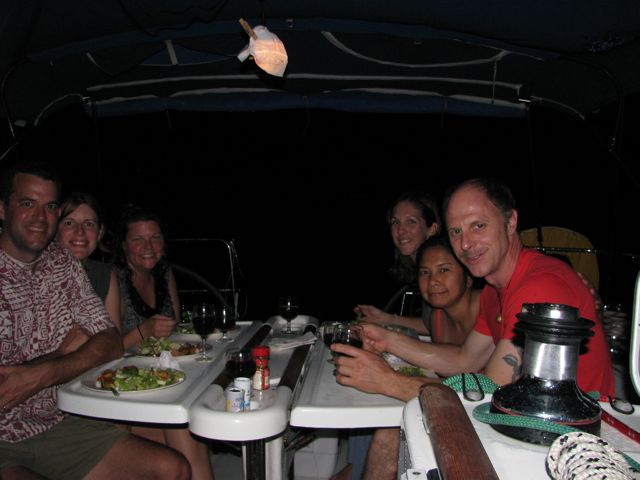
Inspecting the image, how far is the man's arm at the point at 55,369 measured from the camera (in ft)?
6.57

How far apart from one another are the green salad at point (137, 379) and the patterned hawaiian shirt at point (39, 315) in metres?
0.43

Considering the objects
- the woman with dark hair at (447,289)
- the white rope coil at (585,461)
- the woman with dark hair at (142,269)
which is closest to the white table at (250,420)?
the white rope coil at (585,461)

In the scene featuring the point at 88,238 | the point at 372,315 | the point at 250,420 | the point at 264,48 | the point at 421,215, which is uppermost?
the point at 264,48

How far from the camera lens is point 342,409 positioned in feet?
5.69

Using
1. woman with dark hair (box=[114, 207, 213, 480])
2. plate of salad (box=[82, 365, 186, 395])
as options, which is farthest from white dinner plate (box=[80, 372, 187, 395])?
woman with dark hair (box=[114, 207, 213, 480])

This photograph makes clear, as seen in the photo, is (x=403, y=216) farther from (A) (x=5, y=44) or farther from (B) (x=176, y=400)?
(A) (x=5, y=44)

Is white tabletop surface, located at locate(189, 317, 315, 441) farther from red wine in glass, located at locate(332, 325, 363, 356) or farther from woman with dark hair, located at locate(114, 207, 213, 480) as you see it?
woman with dark hair, located at locate(114, 207, 213, 480)

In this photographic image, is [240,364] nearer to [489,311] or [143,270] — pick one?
[489,311]

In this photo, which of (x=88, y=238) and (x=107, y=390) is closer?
(x=107, y=390)

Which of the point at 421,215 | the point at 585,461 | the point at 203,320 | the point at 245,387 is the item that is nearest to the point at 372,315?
the point at 421,215

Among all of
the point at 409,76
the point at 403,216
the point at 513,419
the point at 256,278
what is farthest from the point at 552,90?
the point at 256,278

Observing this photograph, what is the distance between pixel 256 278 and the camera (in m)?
18.4

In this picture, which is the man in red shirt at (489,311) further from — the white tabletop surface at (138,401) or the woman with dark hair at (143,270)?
the woman with dark hair at (143,270)

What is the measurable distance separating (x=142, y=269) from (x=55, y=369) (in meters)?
1.36
